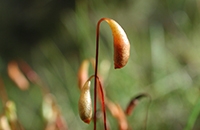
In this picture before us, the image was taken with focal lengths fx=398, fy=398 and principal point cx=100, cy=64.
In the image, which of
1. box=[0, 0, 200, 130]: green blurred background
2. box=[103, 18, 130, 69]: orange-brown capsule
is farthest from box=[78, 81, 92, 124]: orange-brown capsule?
box=[0, 0, 200, 130]: green blurred background

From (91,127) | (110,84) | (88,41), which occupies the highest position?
(88,41)

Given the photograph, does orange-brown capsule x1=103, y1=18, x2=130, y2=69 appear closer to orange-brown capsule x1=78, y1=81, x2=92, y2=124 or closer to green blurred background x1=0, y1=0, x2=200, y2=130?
orange-brown capsule x1=78, y1=81, x2=92, y2=124

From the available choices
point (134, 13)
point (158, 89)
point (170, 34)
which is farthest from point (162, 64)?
point (134, 13)

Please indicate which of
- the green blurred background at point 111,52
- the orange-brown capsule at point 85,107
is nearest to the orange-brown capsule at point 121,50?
the orange-brown capsule at point 85,107

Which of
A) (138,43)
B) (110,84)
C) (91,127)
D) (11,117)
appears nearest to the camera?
(11,117)

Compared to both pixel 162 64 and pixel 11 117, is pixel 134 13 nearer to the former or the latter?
pixel 162 64

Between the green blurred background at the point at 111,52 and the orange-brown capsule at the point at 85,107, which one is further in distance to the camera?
the green blurred background at the point at 111,52

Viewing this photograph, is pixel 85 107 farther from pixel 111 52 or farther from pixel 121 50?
pixel 111 52

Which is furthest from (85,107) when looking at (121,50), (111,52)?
(111,52)

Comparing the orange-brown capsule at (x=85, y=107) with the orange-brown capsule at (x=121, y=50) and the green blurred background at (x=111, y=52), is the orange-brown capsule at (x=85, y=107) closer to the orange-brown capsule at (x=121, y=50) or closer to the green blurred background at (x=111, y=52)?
the orange-brown capsule at (x=121, y=50)
